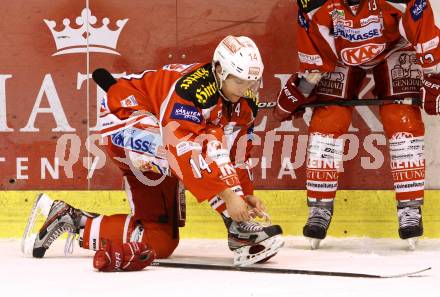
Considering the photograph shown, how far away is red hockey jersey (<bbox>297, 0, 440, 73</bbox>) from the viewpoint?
4.23 metres

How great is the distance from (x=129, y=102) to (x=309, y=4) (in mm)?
930

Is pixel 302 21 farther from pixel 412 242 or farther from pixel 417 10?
pixel 412 242

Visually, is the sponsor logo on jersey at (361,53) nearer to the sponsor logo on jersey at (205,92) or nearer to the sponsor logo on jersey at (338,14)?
the sponsor logo on jersey at (338,14)

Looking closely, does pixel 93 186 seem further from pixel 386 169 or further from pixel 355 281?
pixel 355 281

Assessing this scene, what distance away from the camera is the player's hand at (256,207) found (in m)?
3.75

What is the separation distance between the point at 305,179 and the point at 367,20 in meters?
0.96

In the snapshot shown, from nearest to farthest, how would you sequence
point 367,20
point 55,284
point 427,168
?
point 55,284 < point 367,20 < point 427,168

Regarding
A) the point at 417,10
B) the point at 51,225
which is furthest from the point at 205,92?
the point at 417,10

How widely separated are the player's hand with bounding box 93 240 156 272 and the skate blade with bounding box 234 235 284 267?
0.33 meters

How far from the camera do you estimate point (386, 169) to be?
194 inches

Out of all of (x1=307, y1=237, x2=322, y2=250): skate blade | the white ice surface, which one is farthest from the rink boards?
(x1=307, y1=237, x2=322, y2=250): skate blade

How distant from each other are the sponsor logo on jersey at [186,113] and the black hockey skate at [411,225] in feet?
3.75

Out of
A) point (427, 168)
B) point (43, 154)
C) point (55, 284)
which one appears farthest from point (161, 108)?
point (427, 168)

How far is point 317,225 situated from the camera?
451 cm
